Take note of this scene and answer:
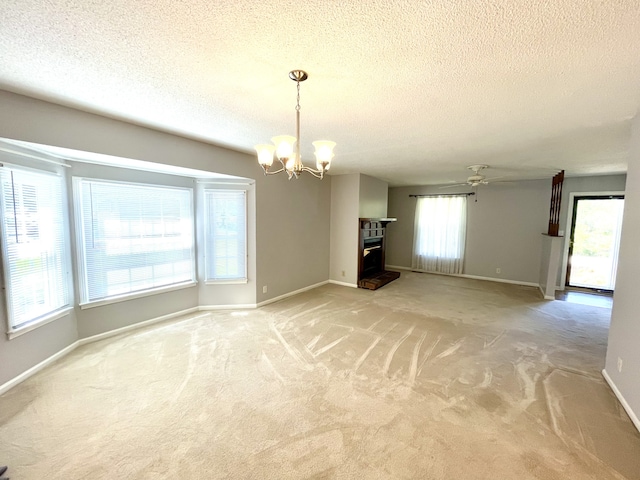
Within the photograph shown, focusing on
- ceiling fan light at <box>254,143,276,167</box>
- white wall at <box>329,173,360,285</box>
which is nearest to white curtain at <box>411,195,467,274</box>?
white wall at <box>329,173,360,285</box>

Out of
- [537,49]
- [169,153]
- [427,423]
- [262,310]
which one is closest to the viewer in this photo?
[537,49]

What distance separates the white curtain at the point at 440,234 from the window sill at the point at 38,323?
23.6 ft

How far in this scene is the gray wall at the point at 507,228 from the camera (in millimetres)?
5930

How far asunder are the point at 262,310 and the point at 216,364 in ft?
5.08

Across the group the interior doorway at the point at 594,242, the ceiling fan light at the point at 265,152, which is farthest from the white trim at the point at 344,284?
the interior doorway at the point at 594,242

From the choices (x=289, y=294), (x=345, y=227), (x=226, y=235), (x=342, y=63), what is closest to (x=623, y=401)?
(x=342, y=63)

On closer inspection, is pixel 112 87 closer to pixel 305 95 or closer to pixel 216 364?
pixel 305 95

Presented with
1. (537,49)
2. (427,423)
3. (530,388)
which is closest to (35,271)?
(427,423)

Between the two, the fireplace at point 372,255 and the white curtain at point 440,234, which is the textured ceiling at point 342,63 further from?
the white curtain at point 440,234

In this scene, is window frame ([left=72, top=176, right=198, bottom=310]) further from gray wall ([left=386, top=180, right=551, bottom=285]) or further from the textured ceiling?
gray wall ([left=386, top=180, right=551, bottom=285])

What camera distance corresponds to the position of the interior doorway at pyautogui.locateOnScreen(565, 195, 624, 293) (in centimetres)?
525

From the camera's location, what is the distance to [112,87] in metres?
1.99

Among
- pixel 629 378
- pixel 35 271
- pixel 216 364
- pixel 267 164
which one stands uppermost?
pixel 267 164

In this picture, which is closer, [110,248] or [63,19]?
[63,19]
